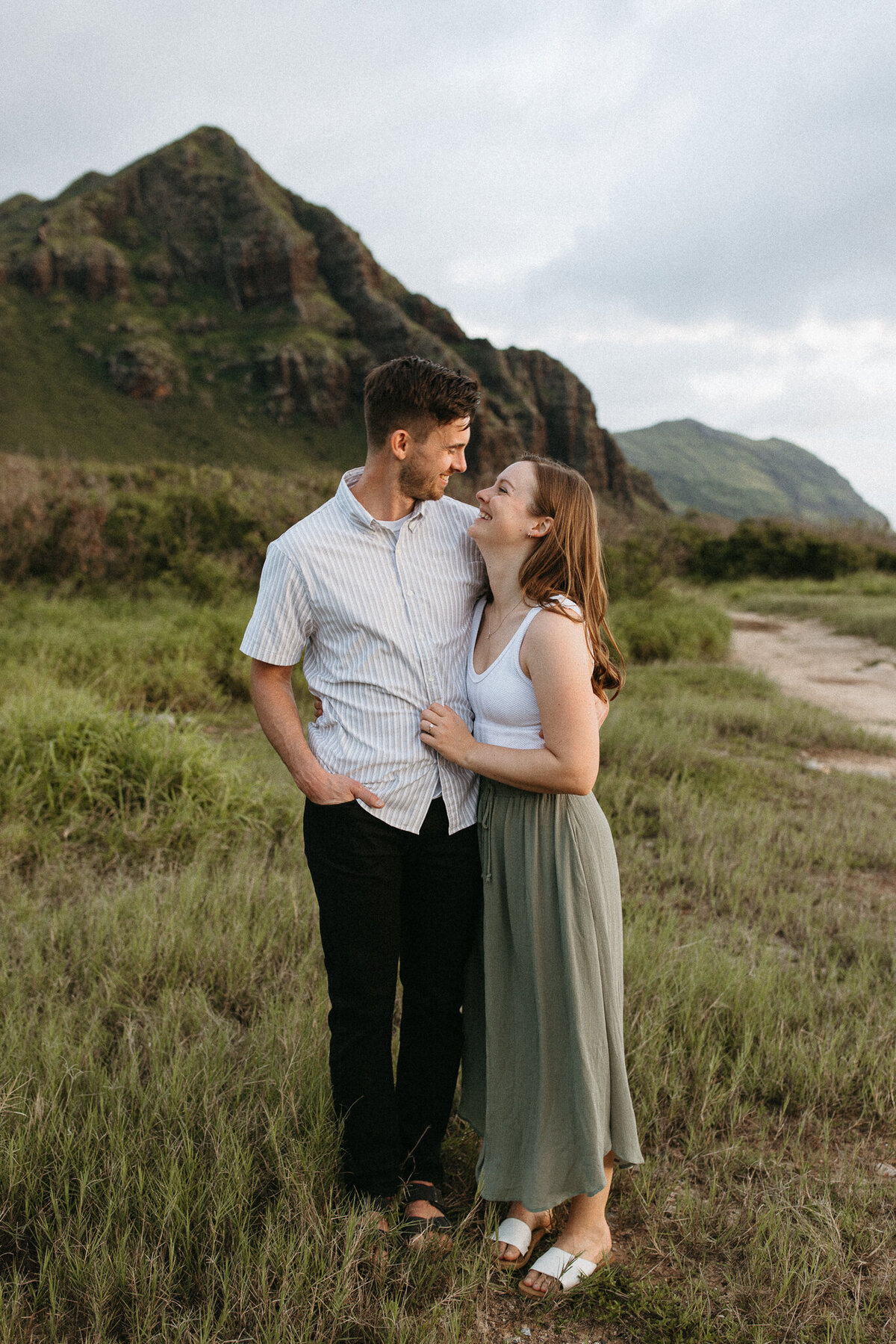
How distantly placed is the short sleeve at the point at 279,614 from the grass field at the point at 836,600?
14.0 m

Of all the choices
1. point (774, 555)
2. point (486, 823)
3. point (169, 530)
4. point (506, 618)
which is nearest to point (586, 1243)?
point (486, 823)

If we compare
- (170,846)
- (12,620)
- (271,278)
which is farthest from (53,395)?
(170,846)

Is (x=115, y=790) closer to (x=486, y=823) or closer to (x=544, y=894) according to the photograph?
(x=486, y=823)

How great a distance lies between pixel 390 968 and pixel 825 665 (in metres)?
12.5

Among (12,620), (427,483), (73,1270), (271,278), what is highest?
(271,278)

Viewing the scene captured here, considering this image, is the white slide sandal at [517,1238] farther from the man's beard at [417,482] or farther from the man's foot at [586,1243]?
the man's beard at [417,482]

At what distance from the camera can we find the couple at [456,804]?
1.88 metres

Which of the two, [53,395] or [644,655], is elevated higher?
[53,395]

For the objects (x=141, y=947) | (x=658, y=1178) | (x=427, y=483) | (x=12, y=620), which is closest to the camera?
(x=427, y=483)

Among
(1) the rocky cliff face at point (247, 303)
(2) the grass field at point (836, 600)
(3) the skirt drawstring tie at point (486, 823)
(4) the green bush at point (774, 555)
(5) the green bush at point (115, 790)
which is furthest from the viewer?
(1) the rocky cliff face at point (247, 303)

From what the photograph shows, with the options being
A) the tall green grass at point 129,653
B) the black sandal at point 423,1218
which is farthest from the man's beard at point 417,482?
the tall green grass at point 129,653

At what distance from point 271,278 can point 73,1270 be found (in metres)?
112

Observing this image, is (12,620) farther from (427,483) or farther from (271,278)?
(271,278)

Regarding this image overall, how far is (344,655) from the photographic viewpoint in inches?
77.2
